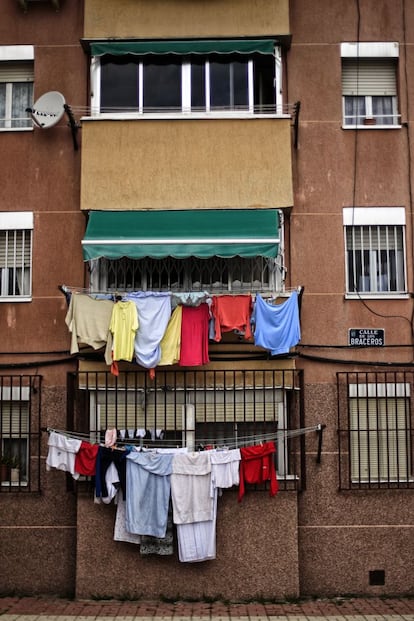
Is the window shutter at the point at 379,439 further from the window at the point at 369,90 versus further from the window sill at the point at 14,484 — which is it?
the window sill at the point at 14,484

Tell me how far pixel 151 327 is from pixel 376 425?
12.1 feet

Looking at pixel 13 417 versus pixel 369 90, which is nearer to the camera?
pixel 13 417

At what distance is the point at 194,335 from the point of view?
12070mm

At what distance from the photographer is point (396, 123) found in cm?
1341

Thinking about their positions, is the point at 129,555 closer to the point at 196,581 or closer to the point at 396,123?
the point at 196,581

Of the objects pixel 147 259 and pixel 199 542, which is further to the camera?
pixel 147 259

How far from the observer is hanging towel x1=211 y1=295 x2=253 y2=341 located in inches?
470

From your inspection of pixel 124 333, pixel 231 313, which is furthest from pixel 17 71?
pixel 231 313

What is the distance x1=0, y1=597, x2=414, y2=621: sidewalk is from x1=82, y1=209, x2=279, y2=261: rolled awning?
4.82m

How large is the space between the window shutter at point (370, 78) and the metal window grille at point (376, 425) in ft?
14.8

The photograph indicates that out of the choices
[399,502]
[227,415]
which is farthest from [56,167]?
[399,502]

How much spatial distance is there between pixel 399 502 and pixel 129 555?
13.1 ft

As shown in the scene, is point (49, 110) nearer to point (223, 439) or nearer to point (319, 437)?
point (223, 439)

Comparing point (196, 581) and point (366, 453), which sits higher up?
point (366, 453)
